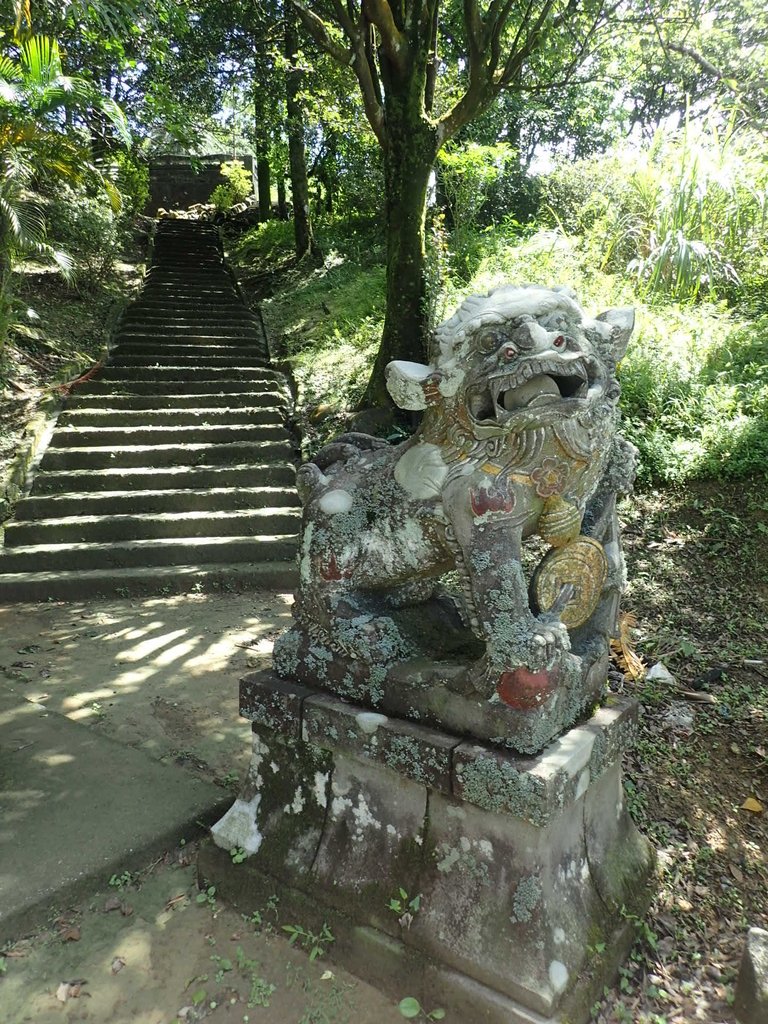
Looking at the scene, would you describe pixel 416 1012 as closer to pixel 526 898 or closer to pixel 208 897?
pixel 526 898

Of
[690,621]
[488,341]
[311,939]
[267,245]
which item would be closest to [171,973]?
[311,939]

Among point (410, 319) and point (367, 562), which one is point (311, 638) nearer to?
point (367, 562)

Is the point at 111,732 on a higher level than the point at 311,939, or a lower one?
lower

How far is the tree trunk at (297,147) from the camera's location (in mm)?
11484

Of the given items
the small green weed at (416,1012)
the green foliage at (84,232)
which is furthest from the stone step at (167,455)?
the small green weed at (416,1012)

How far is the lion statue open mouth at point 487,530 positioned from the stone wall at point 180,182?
20014mm

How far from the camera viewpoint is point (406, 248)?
21.3 feet

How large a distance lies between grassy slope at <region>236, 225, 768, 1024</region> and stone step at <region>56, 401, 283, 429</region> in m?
0.54

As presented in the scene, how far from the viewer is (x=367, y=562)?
2006mm

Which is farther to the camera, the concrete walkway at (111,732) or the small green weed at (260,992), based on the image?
the concrete walkway at (111,732)

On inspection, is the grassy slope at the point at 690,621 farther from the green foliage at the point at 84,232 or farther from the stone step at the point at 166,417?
the green foliage at the point at 84,232

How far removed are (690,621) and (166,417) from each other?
5510 millimetres

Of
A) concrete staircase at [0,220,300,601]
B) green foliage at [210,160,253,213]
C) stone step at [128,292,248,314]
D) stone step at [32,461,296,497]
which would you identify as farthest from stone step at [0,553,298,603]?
green foliage at [210,160,253,213]

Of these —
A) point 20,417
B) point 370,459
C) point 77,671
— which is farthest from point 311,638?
point 20,417
